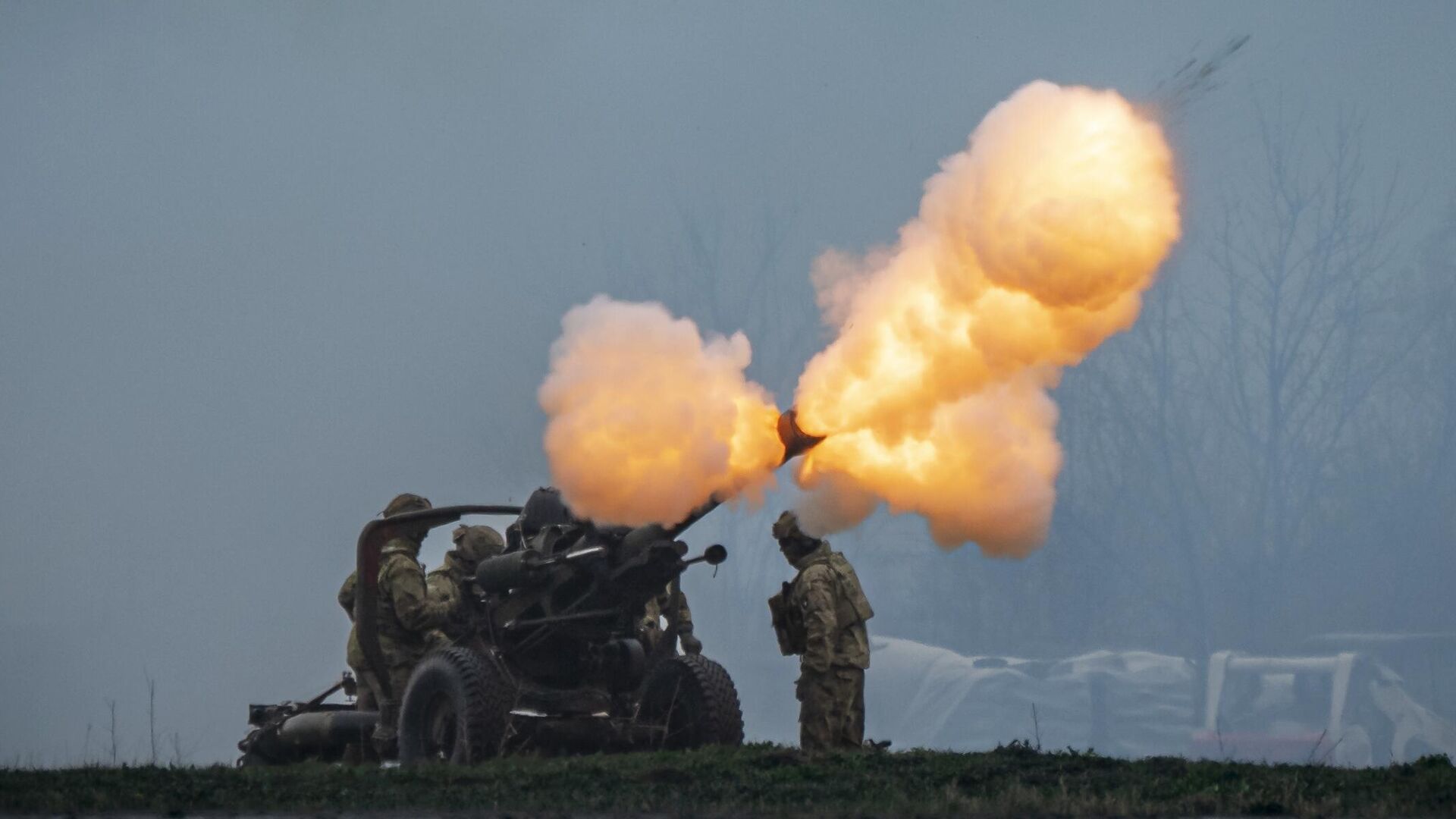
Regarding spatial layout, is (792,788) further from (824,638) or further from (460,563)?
(460,563)

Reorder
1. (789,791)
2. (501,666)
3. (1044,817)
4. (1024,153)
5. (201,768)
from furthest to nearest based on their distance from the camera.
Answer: (501,666) < (1024,153) < (201,768) < (789,791) < (1044,817)

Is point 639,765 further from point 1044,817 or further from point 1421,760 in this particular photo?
point 1421,760

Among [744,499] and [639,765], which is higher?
[744,499]

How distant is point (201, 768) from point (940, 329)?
831 cm

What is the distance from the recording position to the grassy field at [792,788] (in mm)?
12008

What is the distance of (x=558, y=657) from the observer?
2042 cm

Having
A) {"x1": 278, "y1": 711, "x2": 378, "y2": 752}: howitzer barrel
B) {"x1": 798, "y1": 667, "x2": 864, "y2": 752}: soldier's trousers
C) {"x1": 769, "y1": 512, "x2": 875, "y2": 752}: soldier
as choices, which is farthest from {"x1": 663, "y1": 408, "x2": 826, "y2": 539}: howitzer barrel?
{"x1": 278, "y1": 711, "x2": 378, "y2": 752}: howitzer barrel

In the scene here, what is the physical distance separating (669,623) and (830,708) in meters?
3.65

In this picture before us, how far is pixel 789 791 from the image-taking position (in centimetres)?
1340

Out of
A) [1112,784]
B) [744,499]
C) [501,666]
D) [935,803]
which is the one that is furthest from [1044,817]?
[501,666]

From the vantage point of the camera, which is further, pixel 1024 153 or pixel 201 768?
pixel 1024 153

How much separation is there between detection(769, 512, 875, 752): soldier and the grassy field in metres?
2.32

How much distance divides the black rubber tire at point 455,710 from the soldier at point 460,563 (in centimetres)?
141

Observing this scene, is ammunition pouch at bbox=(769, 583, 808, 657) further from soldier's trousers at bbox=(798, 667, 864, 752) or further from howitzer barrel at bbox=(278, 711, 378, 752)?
howitzer barrel at bbox=(278, 711, 378, 752)
